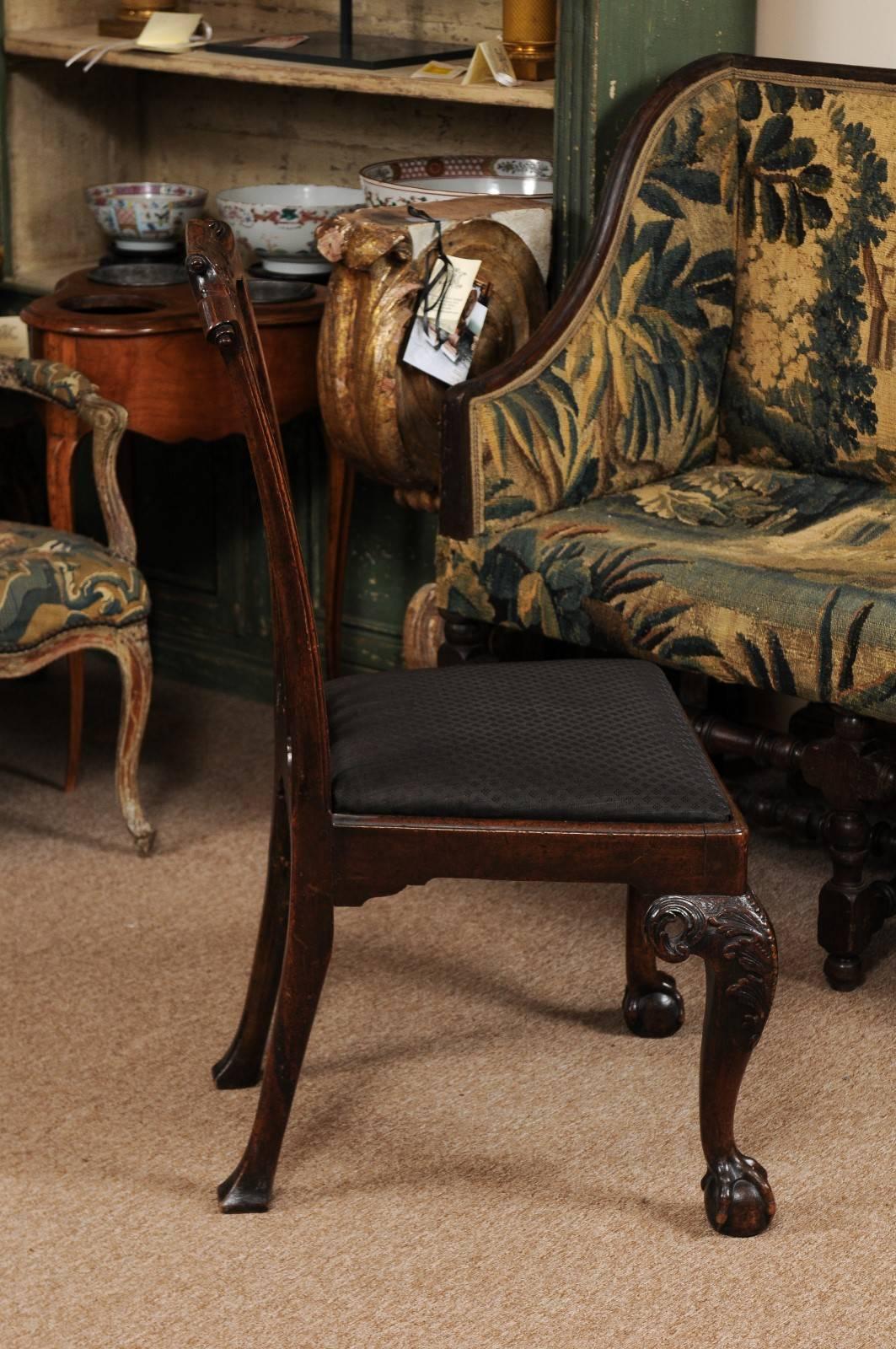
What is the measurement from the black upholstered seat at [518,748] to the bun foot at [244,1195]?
0.45 meters

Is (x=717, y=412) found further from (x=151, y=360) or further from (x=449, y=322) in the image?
(x=151, y=360)

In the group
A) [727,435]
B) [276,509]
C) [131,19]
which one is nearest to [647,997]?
[276,509]

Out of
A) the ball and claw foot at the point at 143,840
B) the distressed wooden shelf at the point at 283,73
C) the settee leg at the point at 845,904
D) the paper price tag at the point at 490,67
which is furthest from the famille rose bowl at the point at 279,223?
the settee leg at the point at 845,904

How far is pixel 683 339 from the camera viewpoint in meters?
2.75

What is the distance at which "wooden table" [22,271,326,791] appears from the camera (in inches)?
112

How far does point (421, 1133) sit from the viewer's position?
2096 millimetres

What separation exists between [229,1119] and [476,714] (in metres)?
0.59

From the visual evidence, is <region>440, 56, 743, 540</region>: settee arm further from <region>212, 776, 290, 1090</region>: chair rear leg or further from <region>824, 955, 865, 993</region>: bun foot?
<region>824, 955, 865, 993</region>: bun foot

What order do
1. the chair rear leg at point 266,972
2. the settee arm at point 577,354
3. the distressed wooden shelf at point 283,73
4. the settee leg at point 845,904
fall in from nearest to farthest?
the chair rear leg at point 266,972
the settee leg at point 845,904
the settee arm at point 577,354
the distressed wooden shelf at point 283,73

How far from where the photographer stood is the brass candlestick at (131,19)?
333 centimetres

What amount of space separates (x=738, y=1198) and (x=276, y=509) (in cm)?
87

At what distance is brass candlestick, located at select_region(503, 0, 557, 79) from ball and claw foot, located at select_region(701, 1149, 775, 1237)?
5.91ft

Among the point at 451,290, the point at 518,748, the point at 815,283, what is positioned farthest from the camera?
the point at 815,283

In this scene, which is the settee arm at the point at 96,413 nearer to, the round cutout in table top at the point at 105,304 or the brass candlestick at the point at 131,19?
the round cutout in table top at the point at 105,304
